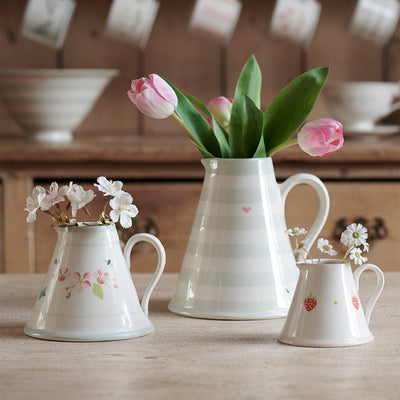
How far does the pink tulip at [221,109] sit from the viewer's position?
2.83ft

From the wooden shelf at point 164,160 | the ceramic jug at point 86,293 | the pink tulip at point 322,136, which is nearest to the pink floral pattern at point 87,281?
the ceramic jug at point 86,293

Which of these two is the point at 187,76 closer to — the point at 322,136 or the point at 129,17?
the point at 129,17

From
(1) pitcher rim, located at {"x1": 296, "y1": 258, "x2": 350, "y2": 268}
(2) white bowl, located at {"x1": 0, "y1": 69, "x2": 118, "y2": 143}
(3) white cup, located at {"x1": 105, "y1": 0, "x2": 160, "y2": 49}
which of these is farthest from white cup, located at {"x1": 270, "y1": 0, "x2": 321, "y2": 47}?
(1) pitcher rim, located at {"x1": 296, "y1": 258, "x2": 350, "y2": 268}

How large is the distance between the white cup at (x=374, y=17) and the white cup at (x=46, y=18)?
28.1 inches

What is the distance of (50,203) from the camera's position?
69cm

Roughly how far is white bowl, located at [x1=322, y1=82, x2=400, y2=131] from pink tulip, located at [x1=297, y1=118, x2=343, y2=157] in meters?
1.20

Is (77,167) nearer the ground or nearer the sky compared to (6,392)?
nearer the sky

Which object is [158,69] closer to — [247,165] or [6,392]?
[247,165]

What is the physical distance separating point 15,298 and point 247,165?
0.33 meters

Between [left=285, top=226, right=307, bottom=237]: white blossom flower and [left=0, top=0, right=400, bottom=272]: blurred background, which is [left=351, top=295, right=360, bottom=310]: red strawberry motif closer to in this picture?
[left=285, top=226, right=307, bottom=237]: white blossom flower

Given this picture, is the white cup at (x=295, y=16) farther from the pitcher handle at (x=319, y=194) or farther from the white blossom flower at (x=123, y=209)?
the white blossom flower at (x=123, y=209)

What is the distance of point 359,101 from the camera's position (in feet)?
6.30

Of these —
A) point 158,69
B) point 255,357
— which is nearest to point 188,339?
point 255,357

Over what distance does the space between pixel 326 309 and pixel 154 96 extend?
0.27 m
